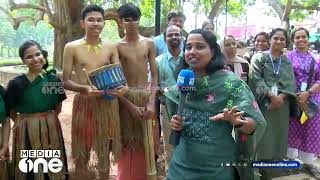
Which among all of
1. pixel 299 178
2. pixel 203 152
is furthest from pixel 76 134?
pixel 299 178

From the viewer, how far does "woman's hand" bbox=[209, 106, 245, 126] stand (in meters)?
1.80

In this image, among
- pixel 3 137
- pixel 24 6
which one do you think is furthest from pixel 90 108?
pixel 24 6

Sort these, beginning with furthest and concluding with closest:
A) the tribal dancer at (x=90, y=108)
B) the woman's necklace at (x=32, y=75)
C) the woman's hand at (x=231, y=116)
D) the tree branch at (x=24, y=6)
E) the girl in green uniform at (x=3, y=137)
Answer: the tree branch at (x=24, y=6), the tribal dancer at (x=90, y=108), the woman's necklace at (x=32, y=75), the girl in green uniform at (x=3, y=137), the woman's hand at (x=231, y=116)

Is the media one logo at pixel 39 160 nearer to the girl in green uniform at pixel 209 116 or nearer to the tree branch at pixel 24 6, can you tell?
the girl in green uniform at pixel 209 116

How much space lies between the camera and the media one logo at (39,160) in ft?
9.07

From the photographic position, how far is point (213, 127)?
6.46 ft

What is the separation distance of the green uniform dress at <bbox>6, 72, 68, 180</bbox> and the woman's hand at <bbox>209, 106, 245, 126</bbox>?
147 cm

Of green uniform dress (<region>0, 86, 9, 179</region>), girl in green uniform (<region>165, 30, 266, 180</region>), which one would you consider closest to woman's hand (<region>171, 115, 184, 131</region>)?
girl in green uniform (<region>165, 30, 266, 180</region>)

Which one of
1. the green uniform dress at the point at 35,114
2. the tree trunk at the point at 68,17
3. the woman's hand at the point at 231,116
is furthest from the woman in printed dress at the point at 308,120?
the tree trunk at the point at 68,17

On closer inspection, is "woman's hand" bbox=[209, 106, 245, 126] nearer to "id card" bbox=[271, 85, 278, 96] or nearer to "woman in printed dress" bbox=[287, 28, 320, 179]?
"id card" bbox=[271, 85, 278, 96]

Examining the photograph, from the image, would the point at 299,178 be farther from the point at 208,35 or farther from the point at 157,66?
the point at 208,35

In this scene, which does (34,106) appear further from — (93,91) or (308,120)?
(308,120)

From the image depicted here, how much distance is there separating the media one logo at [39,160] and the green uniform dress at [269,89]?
1776 mm

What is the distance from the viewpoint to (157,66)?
131 inches
